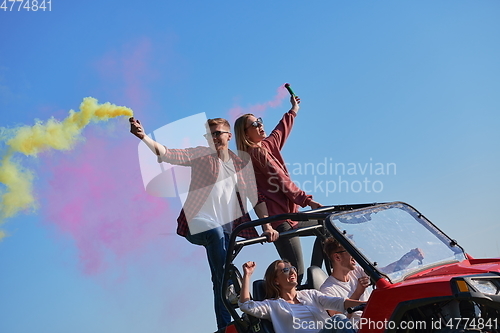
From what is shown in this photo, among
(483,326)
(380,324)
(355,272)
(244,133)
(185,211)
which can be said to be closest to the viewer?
(483,326)

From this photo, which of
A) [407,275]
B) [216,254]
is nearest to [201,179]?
[216,254]

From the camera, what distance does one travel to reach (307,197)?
236 inches

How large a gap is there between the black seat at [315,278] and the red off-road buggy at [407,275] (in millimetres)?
537

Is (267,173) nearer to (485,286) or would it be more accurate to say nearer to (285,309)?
(285,309)

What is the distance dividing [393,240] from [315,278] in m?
1.14

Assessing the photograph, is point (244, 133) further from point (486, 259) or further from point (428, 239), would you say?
point (486, 259)

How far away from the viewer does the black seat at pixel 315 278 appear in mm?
5066

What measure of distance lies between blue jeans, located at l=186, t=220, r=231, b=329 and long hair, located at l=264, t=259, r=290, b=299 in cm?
83

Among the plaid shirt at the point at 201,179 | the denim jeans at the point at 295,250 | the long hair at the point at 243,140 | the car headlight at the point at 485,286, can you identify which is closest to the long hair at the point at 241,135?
the long hair at the point at 243,140

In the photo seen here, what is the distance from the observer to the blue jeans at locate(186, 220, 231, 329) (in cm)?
546

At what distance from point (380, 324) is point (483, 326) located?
59cm

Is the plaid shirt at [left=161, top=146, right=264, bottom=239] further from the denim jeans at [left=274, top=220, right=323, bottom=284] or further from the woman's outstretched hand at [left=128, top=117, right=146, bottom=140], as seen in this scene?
the denim jeans at [left=274, top=220, right=323, bottom=284]

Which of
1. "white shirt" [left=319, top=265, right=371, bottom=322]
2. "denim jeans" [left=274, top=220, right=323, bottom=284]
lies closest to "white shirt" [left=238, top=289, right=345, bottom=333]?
"white shirt" [left=319, top=265, right=371, bottom=322]

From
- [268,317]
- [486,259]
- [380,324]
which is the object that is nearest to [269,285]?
[268,317]
